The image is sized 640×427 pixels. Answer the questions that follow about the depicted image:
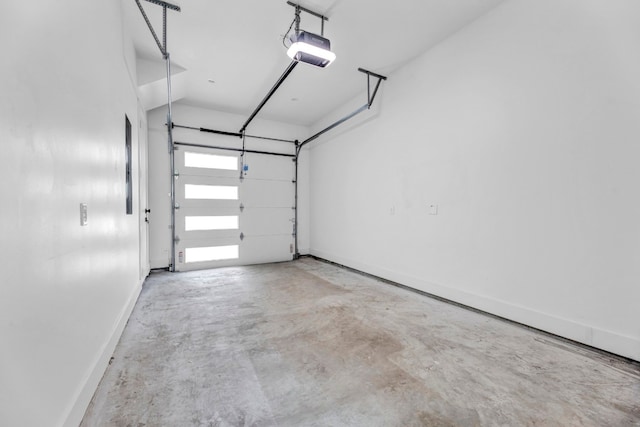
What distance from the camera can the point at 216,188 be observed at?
523cm

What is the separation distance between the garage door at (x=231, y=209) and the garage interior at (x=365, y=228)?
0.48 m

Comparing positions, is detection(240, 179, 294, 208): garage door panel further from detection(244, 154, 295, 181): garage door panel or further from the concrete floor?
the concrete floor

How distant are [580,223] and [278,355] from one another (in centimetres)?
265

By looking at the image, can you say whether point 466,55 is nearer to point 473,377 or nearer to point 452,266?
point 452,266

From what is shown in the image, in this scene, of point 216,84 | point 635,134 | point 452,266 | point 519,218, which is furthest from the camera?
point 216,84

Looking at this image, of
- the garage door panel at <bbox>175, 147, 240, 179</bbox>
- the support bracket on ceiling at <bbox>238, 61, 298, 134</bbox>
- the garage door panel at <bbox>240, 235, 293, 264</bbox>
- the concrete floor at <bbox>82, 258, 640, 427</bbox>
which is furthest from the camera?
the garage door panel at <bbox>240, 235, 293, 264</bbox>

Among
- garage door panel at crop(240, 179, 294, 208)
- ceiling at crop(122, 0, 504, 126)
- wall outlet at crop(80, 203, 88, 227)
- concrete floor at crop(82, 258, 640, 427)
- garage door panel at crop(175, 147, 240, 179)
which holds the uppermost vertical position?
ceiling at crop(122, 0, 504, 126)

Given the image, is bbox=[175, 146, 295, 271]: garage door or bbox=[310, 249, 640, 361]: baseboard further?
bbox=[175, 146, 295, 271]: garage door

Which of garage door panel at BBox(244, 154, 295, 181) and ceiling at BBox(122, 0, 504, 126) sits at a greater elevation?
ceiling at BBox(122, 0, 504, 126)

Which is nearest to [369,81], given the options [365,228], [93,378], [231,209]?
[365,228]

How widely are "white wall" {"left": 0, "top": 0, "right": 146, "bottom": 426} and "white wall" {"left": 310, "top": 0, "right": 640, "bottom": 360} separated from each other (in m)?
3.31

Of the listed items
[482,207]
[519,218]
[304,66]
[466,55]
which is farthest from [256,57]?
[519,218]

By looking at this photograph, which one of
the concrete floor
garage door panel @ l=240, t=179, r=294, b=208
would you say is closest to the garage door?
garage door panel @ l=240, t=179, r=294, b=208

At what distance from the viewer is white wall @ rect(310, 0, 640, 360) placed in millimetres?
1979
